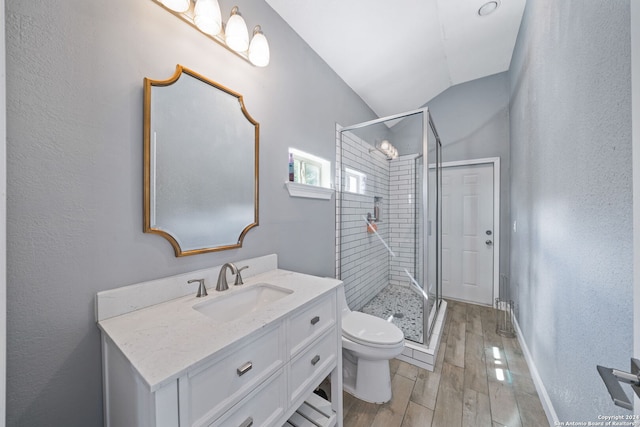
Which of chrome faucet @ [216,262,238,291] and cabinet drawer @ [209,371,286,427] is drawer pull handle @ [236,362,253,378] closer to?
cabinet drawer @ [209,371,286,427]

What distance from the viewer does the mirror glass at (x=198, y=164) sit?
102 centimetres

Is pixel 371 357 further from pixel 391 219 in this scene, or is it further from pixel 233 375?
pixel 391 219

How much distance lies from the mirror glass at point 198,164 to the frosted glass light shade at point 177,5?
→ 23cm

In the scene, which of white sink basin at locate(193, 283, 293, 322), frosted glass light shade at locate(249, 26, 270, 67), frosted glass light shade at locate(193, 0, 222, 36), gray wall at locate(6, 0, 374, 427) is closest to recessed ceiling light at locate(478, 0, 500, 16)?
frosted glass light shade at locate(249, 26, 270, 67)

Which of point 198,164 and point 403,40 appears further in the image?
point 403,40

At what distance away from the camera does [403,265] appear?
274 cm

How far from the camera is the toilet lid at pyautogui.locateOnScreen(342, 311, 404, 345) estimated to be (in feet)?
5.06

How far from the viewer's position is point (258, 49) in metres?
1.33

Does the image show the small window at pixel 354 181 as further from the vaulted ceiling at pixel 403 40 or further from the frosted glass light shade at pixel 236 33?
the frosted glass light shade at pixel 236 33

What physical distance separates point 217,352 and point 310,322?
0.47 meters

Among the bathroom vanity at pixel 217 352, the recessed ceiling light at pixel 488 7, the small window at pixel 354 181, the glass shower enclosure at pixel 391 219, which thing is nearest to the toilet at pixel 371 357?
the bathroom vanity at pixel 217 352

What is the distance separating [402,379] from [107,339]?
184 centimetres

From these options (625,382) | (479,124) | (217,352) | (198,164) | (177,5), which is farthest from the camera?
(479,124)

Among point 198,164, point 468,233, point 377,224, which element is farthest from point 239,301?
point 468,233
